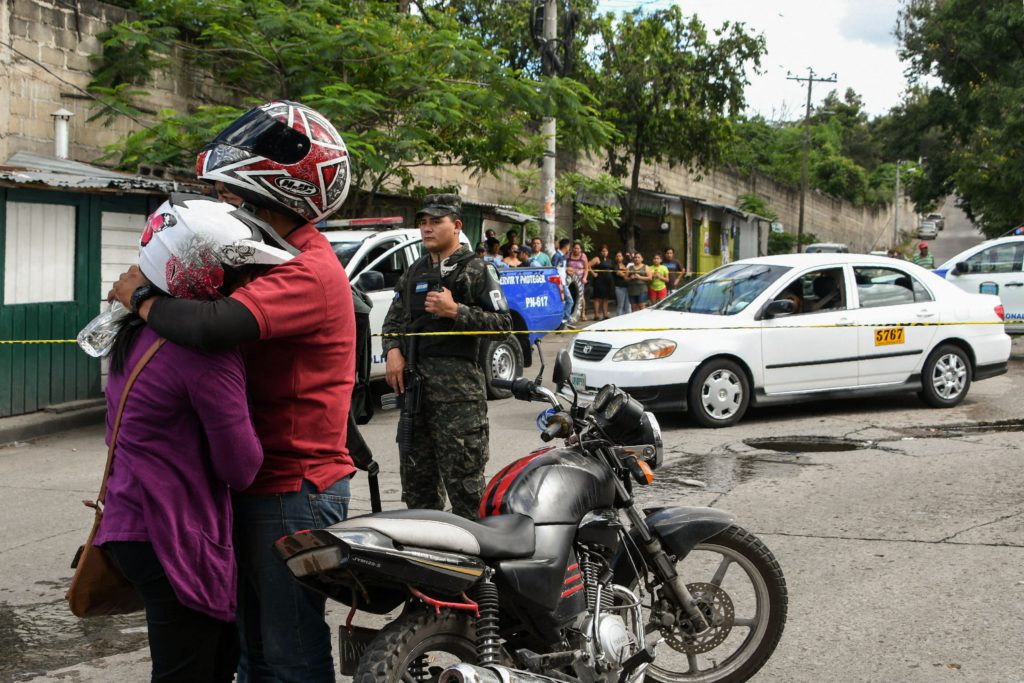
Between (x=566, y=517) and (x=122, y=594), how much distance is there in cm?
129

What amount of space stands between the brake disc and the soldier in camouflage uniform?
4.85 feet

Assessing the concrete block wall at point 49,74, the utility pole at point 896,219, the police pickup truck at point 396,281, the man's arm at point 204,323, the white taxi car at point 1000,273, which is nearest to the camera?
the man's arm at point 204,323

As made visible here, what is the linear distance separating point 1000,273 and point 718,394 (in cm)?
802

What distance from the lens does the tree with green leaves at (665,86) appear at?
93.7 feet

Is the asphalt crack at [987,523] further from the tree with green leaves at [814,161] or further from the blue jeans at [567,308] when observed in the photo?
the tree with green leaves at [814,161]

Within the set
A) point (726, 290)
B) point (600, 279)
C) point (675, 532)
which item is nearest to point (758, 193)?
point (600, 279)

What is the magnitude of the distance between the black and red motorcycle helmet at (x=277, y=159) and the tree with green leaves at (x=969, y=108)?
3224 centimetres

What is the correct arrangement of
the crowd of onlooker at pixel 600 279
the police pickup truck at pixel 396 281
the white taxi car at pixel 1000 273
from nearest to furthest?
the police pickup truck at pixel 396 281, the white taxi car at pixel 1000 273, the crowd of onlooker at pixel 600 279

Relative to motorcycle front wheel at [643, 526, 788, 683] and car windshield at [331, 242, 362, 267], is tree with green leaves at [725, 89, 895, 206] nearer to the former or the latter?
car windshield at [331, 242, 362, 267]

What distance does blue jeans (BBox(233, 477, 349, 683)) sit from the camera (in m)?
2.73

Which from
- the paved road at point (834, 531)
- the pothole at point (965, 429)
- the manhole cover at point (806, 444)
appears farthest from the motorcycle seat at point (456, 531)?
the pothole at point (965, 429)

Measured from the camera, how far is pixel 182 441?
2.56 metres

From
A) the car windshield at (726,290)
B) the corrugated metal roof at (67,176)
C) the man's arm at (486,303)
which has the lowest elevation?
the man's arm at (486,303)

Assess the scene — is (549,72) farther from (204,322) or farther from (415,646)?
(204,322)
